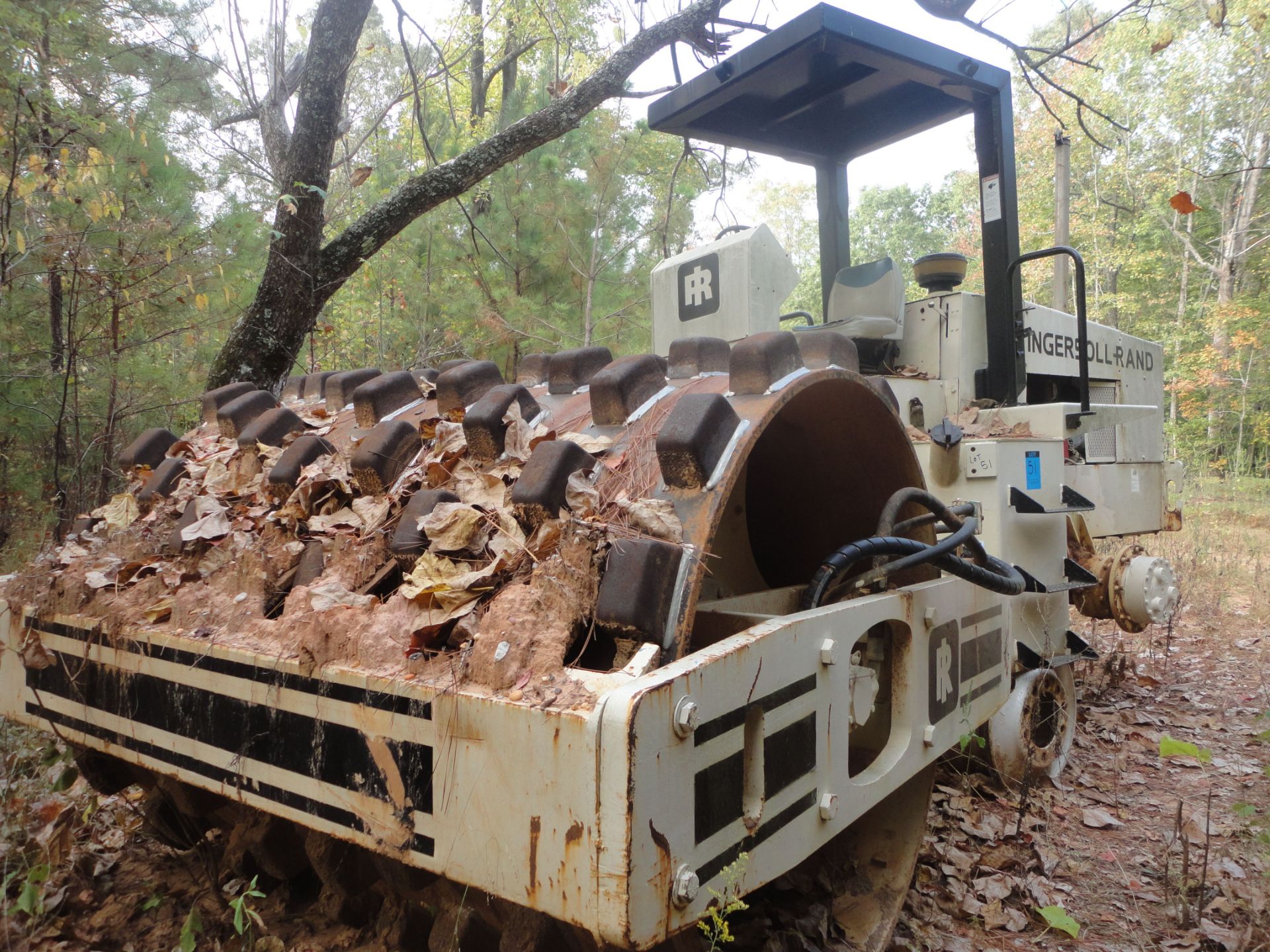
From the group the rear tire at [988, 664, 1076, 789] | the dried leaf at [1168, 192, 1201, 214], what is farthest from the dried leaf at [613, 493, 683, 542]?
the dried leaf at [1168, 192, 1201, 214]

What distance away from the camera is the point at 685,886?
49.9 inches

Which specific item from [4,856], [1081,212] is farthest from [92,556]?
[1081,212]

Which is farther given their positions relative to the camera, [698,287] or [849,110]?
[849,110]

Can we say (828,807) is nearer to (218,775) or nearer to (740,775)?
(740,775)

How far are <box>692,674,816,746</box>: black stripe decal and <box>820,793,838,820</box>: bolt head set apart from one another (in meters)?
0.22

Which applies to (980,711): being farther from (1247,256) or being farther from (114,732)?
(1247,256)

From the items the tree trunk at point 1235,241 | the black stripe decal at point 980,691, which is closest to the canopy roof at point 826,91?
the black stripe decal at point 980,691

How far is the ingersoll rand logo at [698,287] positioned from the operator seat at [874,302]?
63 centimetres

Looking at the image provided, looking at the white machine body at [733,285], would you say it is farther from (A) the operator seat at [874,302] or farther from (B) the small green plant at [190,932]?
(B) the small green plant at [190,932]

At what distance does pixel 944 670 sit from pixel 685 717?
115 cm

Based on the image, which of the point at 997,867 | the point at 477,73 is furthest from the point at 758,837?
the point at 477,73

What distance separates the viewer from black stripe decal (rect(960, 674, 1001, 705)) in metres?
2.29

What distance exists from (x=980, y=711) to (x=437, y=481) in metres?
1.59

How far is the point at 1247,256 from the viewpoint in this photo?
2200cm
